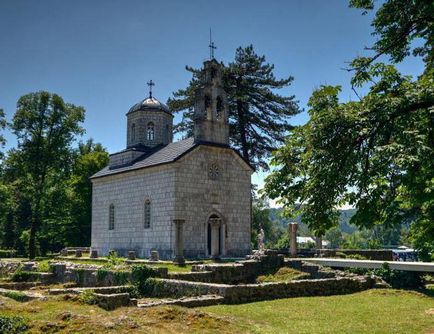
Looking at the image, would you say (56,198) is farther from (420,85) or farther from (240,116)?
(420,85)

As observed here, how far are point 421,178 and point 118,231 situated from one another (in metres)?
29.2

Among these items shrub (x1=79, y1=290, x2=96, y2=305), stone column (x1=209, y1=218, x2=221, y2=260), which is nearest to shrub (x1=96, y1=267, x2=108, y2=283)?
shrub (x1=79, y1=290, x2=96, y2=305)

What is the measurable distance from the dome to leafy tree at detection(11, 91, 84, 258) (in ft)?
24.0

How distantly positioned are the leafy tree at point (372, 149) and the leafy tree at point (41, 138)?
3660cm

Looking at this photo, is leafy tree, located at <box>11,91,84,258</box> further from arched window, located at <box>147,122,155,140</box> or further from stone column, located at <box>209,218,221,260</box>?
stone column, located at <box>209,218,221,260</box>

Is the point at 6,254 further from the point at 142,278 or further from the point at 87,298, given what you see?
the point at 87,298

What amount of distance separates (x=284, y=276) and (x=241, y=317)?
954 centimetres

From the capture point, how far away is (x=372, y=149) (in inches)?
349

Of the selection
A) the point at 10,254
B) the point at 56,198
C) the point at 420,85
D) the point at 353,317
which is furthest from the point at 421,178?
the point at 10,254

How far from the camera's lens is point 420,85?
8828 mm

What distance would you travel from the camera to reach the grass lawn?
10062mm

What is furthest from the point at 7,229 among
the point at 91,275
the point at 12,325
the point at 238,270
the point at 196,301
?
the point at 12,325

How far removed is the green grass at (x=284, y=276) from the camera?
2059 cm

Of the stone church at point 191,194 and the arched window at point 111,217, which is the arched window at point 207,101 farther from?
the arched window at point 111,217
